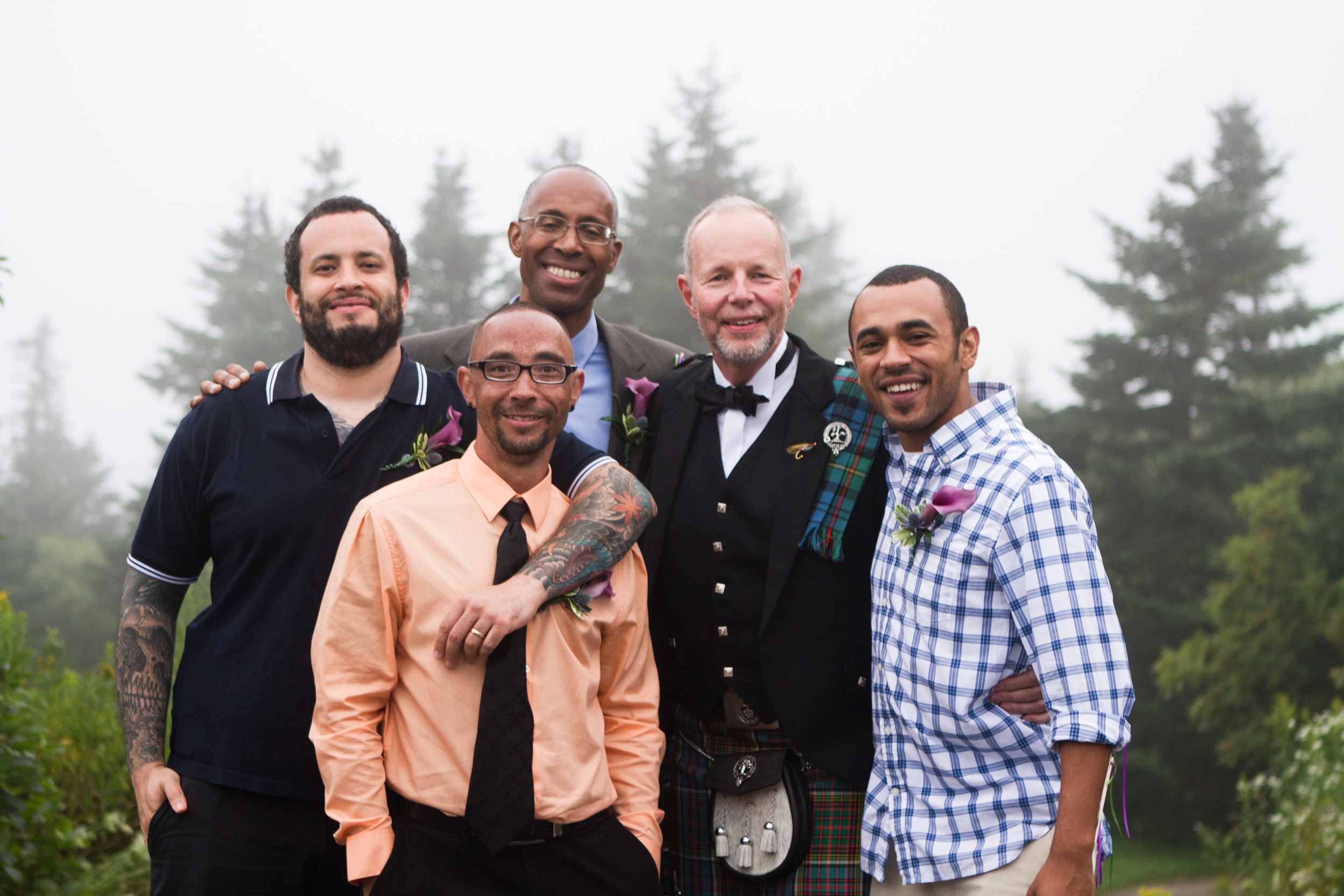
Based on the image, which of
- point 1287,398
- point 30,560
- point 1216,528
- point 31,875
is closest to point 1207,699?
point 1216,528

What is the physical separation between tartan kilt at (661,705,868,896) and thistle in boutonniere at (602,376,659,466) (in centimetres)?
94

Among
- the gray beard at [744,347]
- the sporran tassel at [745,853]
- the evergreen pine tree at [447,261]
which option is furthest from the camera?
the evergreen pine tree at [447,261]

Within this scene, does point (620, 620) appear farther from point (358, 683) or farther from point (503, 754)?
point (358, 683)

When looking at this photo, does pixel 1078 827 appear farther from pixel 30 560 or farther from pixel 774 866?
pixel 30 560

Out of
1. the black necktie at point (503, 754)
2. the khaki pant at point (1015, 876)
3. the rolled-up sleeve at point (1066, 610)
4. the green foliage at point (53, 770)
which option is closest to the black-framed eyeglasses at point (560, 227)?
the black necktie at point (503, 754)

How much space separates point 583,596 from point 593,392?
4.97 feet

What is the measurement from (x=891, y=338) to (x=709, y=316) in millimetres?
769

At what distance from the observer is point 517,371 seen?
101 inches

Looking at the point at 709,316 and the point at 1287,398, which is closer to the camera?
the point at 709,316

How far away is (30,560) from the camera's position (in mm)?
24500

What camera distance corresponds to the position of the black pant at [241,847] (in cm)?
259

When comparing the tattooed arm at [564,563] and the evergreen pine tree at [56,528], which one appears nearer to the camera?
the tattooed arm at [564,563]

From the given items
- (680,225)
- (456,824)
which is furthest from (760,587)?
(680,225)

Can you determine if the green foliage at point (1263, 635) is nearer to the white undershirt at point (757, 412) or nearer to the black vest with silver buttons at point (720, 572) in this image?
the white undershirt at point (757, 412)
